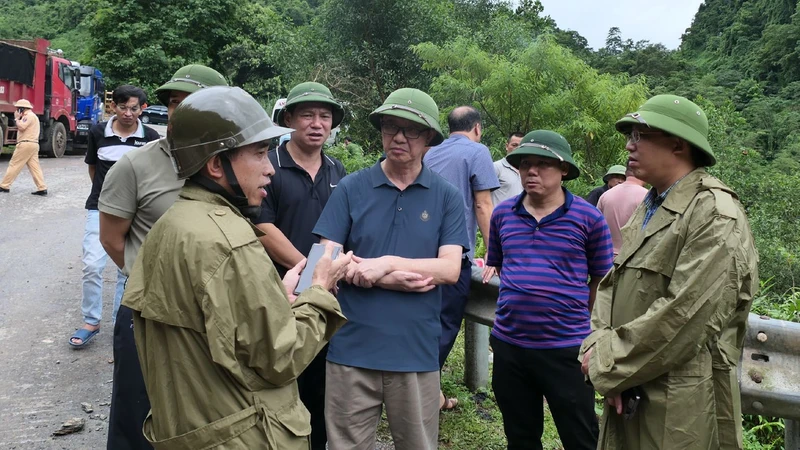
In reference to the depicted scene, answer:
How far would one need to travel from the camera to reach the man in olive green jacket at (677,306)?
2424 mm

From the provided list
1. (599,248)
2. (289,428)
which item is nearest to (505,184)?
(599,248)

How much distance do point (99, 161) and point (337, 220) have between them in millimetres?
3346

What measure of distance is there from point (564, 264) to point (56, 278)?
20.6 ft

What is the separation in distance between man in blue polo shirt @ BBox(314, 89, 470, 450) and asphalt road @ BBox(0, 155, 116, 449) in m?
1.93

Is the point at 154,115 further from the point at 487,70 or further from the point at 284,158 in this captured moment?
the point at 284,158

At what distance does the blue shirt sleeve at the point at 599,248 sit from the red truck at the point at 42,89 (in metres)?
17.8

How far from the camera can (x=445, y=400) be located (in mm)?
4570

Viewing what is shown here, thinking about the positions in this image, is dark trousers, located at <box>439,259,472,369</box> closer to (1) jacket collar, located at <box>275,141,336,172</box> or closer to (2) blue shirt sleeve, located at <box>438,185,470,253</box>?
(2) blue shirt sleeve, located at <box>438,185,470,253</box>

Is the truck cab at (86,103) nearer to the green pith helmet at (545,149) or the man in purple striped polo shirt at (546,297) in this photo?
the green pith helmet at (545,149)

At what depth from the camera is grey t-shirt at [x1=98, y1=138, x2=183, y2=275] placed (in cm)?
325

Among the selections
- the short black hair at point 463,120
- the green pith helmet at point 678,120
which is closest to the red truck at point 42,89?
the short black hair at point 463,120

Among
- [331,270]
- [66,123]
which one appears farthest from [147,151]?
[66,123]

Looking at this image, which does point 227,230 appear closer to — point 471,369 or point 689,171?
point 689,171

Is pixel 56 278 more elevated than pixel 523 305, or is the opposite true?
pixel 523 305
